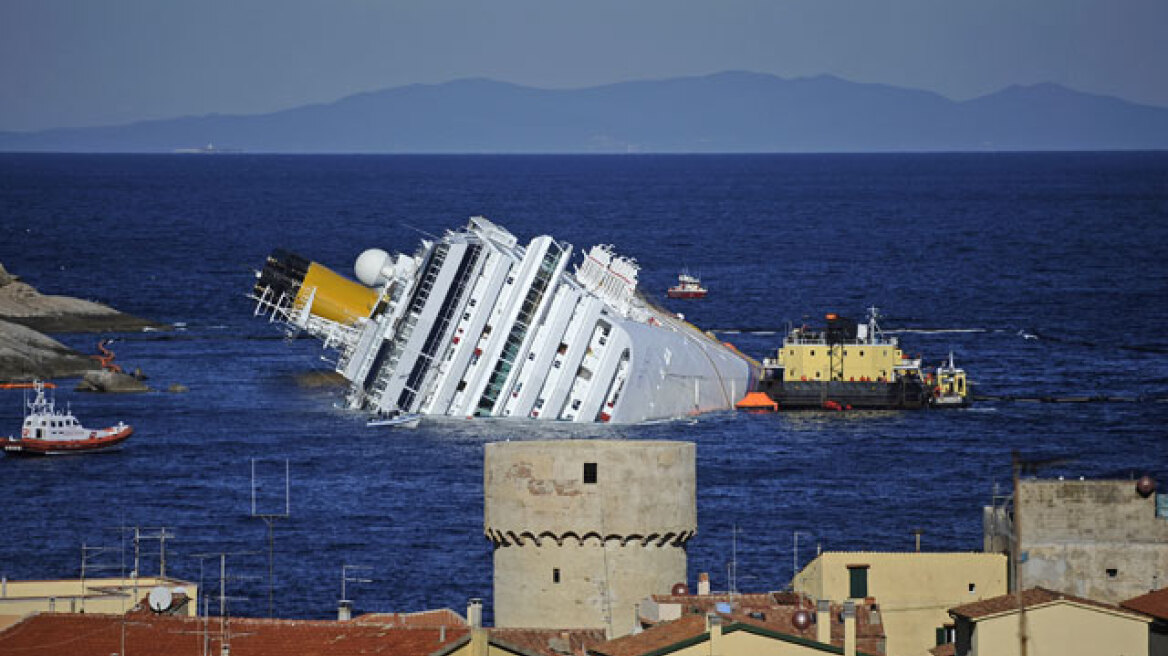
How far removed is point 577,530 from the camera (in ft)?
144

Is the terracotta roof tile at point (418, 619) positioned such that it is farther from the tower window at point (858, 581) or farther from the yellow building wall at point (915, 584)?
the tower window at point (858, 581)

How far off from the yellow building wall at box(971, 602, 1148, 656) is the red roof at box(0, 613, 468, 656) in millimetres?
7254

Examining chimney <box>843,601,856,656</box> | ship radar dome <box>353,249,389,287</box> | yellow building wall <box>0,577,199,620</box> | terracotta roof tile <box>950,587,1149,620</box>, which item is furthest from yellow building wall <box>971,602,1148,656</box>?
ship radar dome <box>353,249,389,287</box>

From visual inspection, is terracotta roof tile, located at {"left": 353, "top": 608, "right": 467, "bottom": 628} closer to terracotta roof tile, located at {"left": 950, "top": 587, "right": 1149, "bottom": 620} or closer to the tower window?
the tower window

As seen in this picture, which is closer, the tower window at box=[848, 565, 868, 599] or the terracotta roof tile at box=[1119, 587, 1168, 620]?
the terracotta roof tile at box=[1119, 587, 1168, 620]

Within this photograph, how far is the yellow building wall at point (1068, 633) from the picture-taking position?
3766cm

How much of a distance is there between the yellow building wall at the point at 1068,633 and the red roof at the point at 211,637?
7.25m

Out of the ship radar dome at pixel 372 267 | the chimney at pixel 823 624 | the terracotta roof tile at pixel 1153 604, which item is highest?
the ship radar dome at pixel 372 267

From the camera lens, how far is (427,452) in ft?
320

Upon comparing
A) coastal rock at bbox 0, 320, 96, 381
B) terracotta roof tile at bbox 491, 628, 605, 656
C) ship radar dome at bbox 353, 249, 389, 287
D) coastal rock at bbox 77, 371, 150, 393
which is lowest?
terracotta roof tile at bbox 491, 628, 605, 656

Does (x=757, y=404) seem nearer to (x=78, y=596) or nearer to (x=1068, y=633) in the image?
(x=78, y=596)

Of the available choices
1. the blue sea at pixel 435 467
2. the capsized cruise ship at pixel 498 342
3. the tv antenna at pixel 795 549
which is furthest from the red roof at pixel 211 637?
the capsized cruise ship at pixel 498 342

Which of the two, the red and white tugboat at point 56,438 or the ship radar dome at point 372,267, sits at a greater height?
the ship radar dome at point 372,267

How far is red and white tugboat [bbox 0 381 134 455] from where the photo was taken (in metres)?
102
